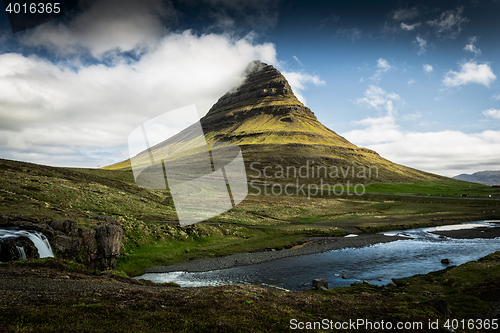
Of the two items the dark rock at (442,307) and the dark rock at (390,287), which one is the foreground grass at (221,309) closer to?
the dark rock at (442,307)

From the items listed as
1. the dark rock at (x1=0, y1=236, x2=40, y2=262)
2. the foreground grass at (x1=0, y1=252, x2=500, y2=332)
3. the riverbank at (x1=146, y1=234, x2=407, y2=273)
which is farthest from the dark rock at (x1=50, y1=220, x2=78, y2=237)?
the riverbank at (x1=146, y1=234, x2=407, y2=273)

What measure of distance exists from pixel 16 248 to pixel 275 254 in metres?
32.6

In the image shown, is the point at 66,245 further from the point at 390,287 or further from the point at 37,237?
the point at 390,287

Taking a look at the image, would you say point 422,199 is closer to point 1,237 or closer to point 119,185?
point 119,185

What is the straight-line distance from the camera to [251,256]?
1630 inches

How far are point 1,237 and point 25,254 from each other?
2445 millimetres

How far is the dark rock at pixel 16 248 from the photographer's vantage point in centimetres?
2045

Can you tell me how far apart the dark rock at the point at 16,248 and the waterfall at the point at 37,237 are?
0.54 m

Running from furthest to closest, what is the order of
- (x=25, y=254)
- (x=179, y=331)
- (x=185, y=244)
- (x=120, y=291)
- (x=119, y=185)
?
(x=119, y=185) < (x=185, y=244) < (x=25, y=254) < (x=120, y=291) < (x=179, y=331)

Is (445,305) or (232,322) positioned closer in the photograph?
(232,322)

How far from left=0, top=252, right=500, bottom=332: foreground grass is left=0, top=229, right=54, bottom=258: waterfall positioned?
13.2ft

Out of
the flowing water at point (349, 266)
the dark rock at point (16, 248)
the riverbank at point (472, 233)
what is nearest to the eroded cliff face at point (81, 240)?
the dark rock at point (16, 248)

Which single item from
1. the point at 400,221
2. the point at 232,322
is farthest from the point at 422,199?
the point at 232,322

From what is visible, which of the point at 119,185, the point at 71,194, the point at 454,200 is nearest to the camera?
the point at 71,194
